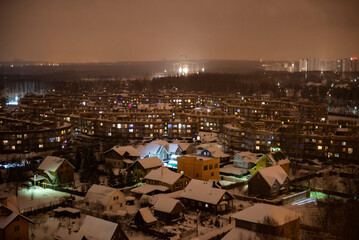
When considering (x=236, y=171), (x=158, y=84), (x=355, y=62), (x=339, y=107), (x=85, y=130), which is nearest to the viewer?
(x=236, y=171)

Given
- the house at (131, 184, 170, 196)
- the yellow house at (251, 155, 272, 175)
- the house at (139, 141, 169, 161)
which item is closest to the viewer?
the house at (131, 184, 170, 196)

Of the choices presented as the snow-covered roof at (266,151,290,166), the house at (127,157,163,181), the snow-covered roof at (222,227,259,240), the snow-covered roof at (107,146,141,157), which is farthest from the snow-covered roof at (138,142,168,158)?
the snow-covered roof at (222,227,259,240)

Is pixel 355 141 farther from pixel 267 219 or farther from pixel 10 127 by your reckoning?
pixel 10 127

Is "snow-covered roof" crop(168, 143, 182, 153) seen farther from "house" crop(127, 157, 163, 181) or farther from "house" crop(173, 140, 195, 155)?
"house" crop(127, 157, 163, 181)

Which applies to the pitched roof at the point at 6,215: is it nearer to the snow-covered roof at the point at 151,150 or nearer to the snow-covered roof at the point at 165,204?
the snow-covered roof at the point at 165,204

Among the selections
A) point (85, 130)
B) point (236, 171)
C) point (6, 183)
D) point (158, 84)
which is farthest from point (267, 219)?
point (158, 84)

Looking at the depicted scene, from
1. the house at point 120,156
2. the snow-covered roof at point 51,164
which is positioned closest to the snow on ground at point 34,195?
the snow-covered roof at point 51,164
